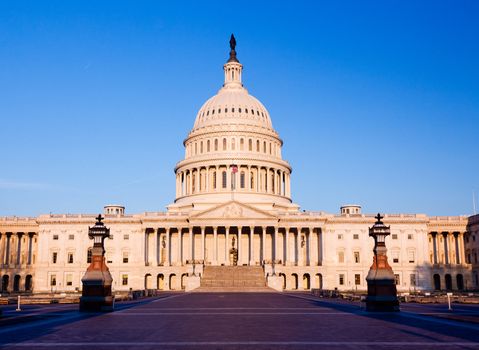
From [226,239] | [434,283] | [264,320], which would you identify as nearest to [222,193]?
[226,239]

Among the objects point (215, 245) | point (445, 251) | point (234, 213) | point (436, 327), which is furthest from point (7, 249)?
point (436, 327)

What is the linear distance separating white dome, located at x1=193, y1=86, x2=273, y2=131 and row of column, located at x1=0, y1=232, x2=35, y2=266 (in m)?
50.2

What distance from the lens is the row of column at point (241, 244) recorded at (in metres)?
119

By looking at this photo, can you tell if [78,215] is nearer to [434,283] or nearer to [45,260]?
[45,260]

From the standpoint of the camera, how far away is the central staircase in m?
91.4

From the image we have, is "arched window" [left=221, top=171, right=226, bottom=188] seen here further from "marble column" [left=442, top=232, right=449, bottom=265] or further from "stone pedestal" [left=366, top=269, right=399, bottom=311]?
"stone pedestal" [left=366, top=269, right=399, bottom=311]

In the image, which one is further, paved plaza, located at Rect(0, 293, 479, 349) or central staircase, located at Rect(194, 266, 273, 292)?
central staircase, located at Rect(194, 266, 273, 292)

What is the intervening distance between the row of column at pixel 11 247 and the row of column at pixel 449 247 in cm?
9013

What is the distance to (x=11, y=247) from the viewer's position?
129 metres

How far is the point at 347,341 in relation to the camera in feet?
74.2

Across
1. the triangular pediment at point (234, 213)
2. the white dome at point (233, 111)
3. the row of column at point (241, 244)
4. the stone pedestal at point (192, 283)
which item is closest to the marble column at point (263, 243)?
the row of column at point (241, 244)

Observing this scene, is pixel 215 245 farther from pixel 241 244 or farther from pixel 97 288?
pixel 97 288

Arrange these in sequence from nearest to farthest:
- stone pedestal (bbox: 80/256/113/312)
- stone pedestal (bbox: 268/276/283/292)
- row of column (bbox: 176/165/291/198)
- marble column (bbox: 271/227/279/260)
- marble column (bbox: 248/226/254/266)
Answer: stone pedestal (bbox: 80/256/113/312)
stone pedestal (bbox: 268/276/283/292)
marble column (bbox: 248/226/254/266)
marble column (bbox: 271/227/279/260)
row of column (bbox: 176/165/291/198)

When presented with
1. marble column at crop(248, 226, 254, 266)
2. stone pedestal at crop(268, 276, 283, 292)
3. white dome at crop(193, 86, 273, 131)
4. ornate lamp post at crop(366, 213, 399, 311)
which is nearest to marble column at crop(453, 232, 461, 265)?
marble column at crop(248, 226, 254, 266)
